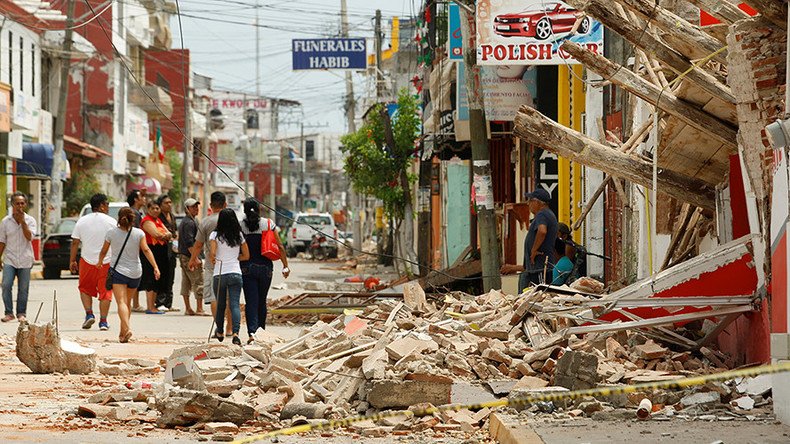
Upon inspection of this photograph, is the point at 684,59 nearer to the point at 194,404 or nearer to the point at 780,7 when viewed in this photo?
the point at 780,7

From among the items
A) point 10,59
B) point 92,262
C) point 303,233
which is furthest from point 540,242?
point 303,233

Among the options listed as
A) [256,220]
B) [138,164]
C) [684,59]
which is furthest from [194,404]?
[138,164]

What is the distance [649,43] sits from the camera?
10570mm

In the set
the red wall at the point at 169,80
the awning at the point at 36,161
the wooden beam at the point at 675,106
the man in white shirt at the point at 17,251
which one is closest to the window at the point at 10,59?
the awning at the point at 36,161

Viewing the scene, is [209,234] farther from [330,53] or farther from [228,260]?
[330,53]

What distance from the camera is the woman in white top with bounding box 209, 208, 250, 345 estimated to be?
15.0m

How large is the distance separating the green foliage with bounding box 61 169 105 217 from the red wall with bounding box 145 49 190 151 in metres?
24.7

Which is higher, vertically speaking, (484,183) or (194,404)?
(484,183)

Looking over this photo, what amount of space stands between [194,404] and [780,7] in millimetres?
4951

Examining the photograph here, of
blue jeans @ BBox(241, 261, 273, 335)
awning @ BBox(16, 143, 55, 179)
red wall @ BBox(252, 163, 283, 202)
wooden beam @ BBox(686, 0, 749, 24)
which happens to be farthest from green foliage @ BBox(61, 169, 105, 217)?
red wall @ BBox(252, 163, 283, 202)

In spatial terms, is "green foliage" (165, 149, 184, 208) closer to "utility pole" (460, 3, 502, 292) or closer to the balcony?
the balcony

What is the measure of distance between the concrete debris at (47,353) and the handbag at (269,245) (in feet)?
10.2

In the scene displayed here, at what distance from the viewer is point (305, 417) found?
31.6 feet

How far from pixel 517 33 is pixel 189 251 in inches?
259
